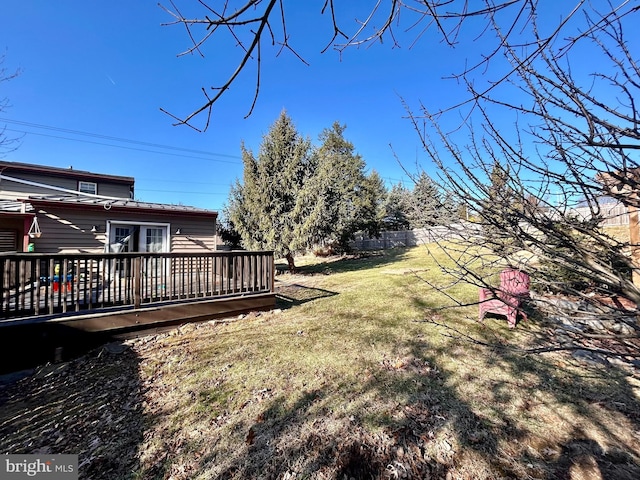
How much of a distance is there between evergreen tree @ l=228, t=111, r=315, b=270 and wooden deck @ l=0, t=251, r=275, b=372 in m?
4.85

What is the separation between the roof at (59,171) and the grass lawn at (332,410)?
14.9 metres

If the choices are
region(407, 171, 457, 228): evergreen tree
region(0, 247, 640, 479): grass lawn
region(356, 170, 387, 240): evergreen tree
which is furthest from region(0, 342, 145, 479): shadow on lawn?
region(356, 170, 387, 240): evergreen tree

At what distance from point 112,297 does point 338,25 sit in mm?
5865

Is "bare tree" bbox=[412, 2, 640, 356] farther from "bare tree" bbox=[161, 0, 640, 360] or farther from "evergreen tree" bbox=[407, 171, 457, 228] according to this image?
"evergreen tree" bbox=[407, 171, 457, 228]

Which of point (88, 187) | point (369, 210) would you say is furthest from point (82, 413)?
point (369, 210)

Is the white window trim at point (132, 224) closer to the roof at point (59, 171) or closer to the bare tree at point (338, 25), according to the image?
the roof at point (59, 171)

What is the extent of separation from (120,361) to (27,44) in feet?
24.4

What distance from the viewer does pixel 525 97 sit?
1553 mm

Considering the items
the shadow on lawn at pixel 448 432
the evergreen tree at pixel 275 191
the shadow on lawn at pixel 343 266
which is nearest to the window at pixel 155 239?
the evergreen tree at pixel 275 191

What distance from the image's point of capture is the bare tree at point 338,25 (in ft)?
4.33

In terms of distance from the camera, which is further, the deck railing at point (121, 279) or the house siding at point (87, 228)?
the house siding at point (87, 228)

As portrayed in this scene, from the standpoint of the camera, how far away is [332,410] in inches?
109

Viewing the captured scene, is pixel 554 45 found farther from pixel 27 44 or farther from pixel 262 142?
pixel 262 142

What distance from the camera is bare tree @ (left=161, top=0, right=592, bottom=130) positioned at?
1.32 metres
